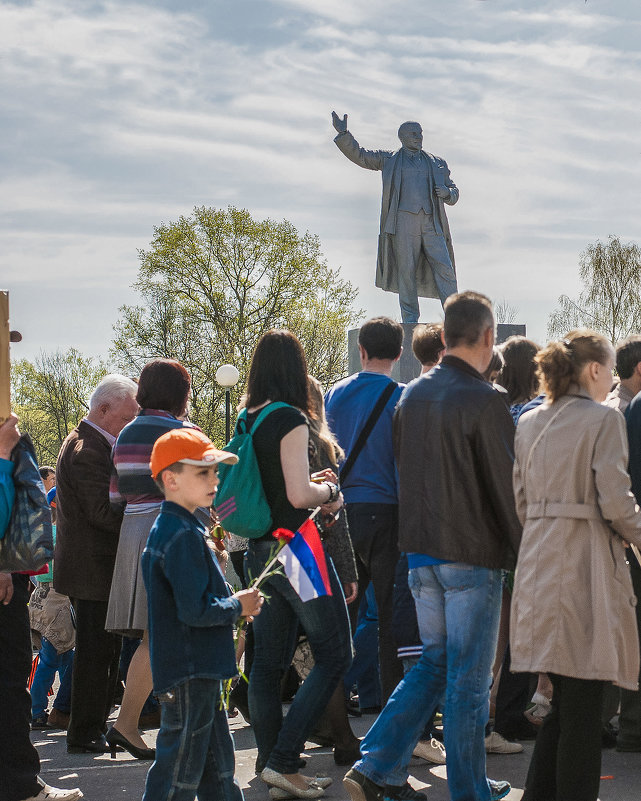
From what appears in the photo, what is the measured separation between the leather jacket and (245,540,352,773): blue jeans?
0.58m

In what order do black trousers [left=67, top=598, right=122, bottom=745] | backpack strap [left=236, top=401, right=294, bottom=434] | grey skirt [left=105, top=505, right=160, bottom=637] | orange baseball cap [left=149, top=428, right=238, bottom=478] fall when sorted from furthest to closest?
black trousers [left=67, top=598, right=122, bottom=745], grey skirt [left=105, top=505, right=160, bottom=637], backpack strap [left=236, top=401, right=294, bottom=434], orange baseball cap [left=149, top=428, right=238, bottom=478]

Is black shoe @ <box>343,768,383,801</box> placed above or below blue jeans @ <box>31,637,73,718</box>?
above

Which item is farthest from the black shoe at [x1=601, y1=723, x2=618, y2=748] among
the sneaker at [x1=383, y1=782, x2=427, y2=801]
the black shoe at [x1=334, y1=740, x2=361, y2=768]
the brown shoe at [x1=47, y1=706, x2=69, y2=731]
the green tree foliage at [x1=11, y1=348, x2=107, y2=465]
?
the green tree foliage at [x1=11, y1=348, x2=107, y2=465]

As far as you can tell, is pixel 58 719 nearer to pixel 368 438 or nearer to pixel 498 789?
pixel 368 438

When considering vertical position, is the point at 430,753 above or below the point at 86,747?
above

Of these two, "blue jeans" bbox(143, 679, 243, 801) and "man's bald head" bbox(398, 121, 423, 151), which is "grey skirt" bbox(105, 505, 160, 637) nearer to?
"blue jeans" bbox(143, 679, 243, 801)

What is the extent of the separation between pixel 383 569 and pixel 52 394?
43.3m

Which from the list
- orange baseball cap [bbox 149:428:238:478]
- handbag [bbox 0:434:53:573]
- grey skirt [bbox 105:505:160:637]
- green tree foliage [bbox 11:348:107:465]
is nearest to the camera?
orange baseball cap [bbox 149:428:238:478]

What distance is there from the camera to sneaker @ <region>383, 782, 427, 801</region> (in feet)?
14.1

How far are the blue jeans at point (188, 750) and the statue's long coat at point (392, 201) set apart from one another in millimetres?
10187

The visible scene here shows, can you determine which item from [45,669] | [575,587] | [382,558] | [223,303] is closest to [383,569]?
[382,558]

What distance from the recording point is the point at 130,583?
5.42 meters

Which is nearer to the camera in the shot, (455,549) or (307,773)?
(455,549)

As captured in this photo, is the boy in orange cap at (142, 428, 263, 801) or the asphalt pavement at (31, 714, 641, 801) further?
the asphalt pavement at (31, 714, 641, 801)
